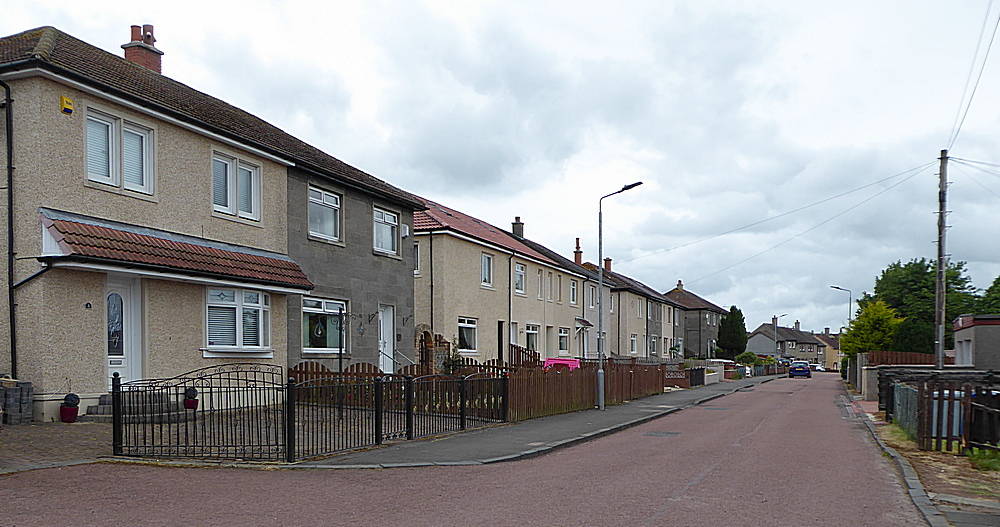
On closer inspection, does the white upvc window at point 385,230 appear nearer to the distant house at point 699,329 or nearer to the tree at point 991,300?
the tree at point 991,300

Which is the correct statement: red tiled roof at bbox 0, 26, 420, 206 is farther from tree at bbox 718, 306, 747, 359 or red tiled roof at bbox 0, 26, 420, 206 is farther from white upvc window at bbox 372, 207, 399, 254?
tree at bbox 718, 306, 747, 359

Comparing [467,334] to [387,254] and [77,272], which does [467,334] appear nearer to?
[387,254]

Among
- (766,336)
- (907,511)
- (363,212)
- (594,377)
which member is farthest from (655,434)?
(766,336)

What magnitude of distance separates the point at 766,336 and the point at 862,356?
9697 cm

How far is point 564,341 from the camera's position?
44.3 meters

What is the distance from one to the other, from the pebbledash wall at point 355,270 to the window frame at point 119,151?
175 inches

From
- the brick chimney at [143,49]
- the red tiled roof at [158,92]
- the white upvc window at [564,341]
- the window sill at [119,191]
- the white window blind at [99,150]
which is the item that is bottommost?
the white upvc window at [564,341]

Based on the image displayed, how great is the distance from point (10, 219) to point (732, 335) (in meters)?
80.6

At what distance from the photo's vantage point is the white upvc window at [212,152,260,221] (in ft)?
58.6

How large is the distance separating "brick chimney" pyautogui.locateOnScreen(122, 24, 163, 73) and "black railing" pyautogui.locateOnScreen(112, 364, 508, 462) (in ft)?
27.5

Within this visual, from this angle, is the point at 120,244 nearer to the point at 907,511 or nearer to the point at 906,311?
the point at 907,511

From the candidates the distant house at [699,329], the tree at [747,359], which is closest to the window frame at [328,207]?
the tree at [747,359]

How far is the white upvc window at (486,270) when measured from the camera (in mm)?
→ 32906

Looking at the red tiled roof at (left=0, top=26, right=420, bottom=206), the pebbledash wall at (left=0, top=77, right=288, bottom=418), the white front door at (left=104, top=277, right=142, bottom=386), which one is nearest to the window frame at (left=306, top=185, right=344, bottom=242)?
the red tiled roof at (left=0, top=26, right=420, bottom=206)
